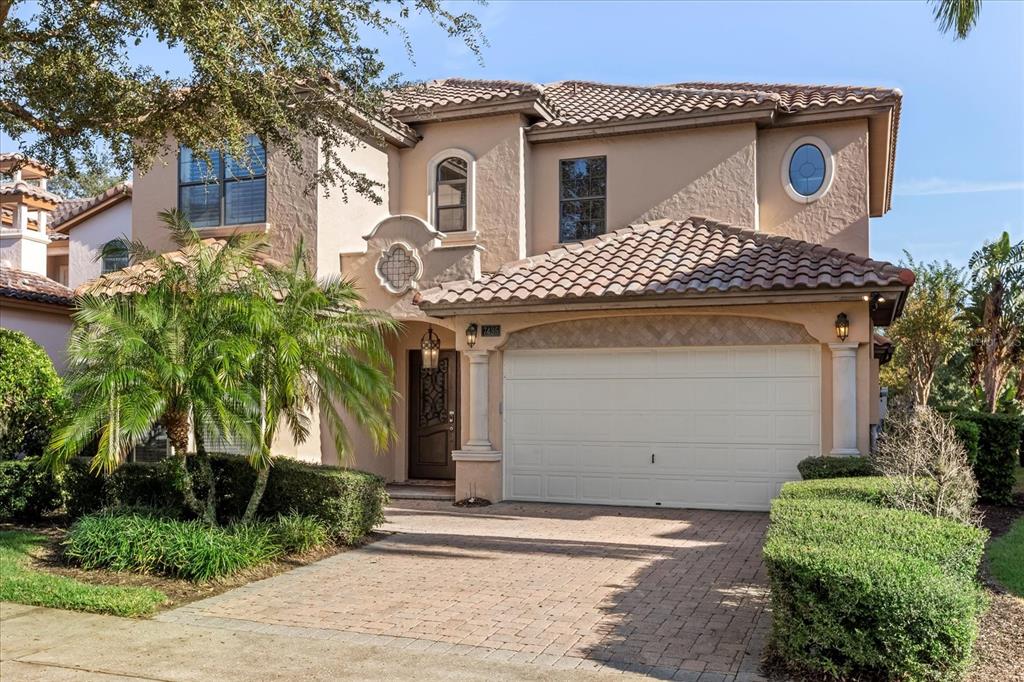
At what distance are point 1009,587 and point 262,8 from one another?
9.83 metres

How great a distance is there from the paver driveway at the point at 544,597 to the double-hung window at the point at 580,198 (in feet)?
21.3

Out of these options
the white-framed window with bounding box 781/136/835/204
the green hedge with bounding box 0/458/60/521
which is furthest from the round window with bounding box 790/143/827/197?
the green hedge with bounding box 0/458/60/521

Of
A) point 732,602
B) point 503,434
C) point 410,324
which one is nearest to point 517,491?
point 503,434

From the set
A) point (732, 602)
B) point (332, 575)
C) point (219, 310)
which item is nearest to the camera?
point (732, 602)

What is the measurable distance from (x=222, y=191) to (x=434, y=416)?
580 cm

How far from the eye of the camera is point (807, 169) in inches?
631

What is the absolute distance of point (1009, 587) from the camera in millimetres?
8750

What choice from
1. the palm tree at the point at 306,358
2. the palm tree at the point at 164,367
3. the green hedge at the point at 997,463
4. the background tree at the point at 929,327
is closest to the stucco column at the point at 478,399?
the palm tree at the point at 306,358

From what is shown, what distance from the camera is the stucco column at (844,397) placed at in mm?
12859

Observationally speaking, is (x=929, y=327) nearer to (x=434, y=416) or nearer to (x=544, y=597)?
(x=434, y=416)

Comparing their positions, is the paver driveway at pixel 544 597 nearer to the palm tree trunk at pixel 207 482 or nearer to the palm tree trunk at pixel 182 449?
the palm tree trunk at pixel 207 482

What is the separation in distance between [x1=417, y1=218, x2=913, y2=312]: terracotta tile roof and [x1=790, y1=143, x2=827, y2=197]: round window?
1564 mm

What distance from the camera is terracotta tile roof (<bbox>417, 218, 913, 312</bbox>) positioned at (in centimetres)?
1286

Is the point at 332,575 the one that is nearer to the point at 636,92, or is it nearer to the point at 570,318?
the point at 570,318
